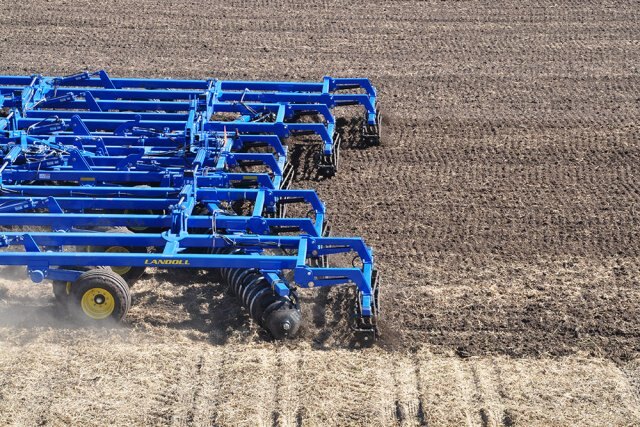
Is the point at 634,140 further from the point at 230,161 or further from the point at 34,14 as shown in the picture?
the point at 34,14

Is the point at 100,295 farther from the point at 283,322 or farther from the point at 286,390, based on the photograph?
the point at 286,390

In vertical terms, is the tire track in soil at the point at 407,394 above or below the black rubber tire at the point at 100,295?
below

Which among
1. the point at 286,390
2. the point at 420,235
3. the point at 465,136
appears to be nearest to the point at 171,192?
the point at 420,235

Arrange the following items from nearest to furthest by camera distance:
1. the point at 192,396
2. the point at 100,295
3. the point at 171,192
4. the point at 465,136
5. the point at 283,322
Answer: the point at 192,396
the point at 283,322
the point at 100,295
the point at 171,192
the point at 465,136

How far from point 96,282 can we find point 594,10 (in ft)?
40.8

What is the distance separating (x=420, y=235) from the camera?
11.8 m

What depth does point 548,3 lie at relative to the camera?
1916 cm

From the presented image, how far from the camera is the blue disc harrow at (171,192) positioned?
991 centimetres

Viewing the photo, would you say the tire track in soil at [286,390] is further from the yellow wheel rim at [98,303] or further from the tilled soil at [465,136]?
the yellow wheel rim at [98,303]

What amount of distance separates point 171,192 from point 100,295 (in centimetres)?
177

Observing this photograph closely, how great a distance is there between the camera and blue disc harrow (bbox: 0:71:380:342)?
390 inches

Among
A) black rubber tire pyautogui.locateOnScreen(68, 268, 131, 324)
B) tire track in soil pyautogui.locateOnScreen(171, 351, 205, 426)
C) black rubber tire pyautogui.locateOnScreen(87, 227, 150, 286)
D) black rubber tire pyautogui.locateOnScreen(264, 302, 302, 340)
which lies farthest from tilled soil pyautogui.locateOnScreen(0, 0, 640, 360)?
tire track in soil pyautogui.locateOnScreen(171, 351, 205, 426)

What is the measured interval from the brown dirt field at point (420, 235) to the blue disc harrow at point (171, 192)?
40 cm

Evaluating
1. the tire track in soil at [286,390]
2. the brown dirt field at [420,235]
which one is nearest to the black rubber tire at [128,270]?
the brown dirt field at [420,235]
